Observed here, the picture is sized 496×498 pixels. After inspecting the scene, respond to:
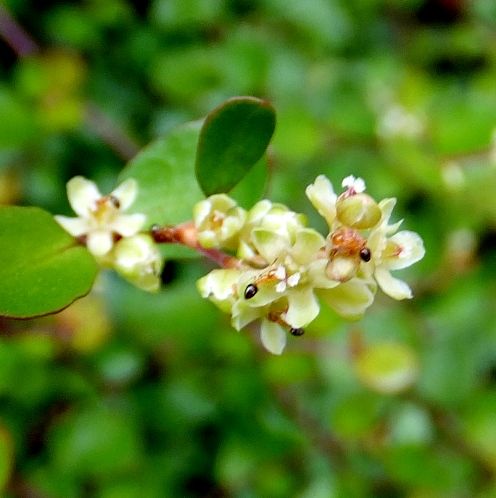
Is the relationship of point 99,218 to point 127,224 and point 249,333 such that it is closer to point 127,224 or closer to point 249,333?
point 127,224

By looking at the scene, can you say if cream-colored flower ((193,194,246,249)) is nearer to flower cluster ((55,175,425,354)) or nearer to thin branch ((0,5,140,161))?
flower cluster ((55,175,425,354))

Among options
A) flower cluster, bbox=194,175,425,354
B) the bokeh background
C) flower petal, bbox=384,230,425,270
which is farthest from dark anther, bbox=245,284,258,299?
the bokeh background

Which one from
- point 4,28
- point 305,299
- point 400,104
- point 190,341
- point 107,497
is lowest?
point 107,497

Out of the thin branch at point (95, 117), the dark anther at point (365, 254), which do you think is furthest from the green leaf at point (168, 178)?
the thin branch at point (95, 117)

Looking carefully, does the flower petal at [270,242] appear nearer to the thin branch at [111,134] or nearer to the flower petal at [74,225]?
the flower petal at [74,225]

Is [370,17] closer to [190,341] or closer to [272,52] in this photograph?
[272,52]

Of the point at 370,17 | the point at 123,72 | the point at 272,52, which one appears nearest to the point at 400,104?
the point at 272,52
